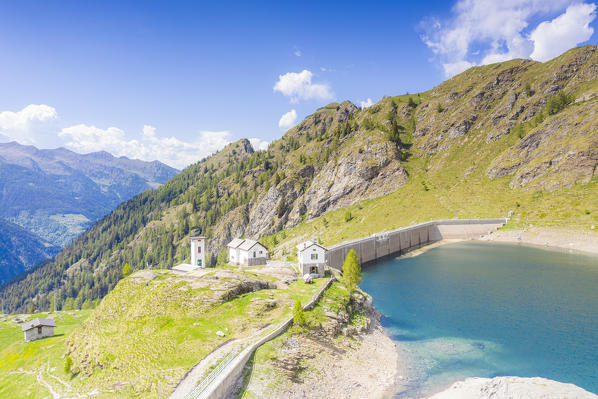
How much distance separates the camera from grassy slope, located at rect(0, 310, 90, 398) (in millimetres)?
42662

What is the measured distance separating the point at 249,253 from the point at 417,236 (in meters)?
82.9

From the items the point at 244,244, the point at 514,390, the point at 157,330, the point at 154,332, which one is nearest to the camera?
the point at 514,390

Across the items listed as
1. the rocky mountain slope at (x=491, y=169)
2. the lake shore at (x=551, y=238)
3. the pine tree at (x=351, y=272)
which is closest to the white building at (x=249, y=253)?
the pine tree at (x=351, y=272)

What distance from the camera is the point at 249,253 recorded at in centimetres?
7988

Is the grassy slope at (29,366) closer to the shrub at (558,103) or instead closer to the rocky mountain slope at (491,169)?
the rocky mountain slope at (491,169)

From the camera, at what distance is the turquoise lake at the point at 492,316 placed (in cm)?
4253

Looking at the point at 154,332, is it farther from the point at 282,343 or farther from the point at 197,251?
the point at 197,251

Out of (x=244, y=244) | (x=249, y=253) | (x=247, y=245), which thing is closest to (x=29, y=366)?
(x=249, y=253)

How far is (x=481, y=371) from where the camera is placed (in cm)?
4197

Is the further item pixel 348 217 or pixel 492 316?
pixel 348 217

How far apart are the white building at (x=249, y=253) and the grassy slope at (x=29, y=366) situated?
3812 cm

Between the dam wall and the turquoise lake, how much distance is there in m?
11.5

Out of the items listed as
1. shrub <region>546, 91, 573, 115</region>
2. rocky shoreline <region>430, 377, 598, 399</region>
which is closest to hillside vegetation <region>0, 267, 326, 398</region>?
rocky shoreline <region>430, 377, 598, 399</region>

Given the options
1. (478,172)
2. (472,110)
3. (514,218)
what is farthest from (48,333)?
(472,110)
